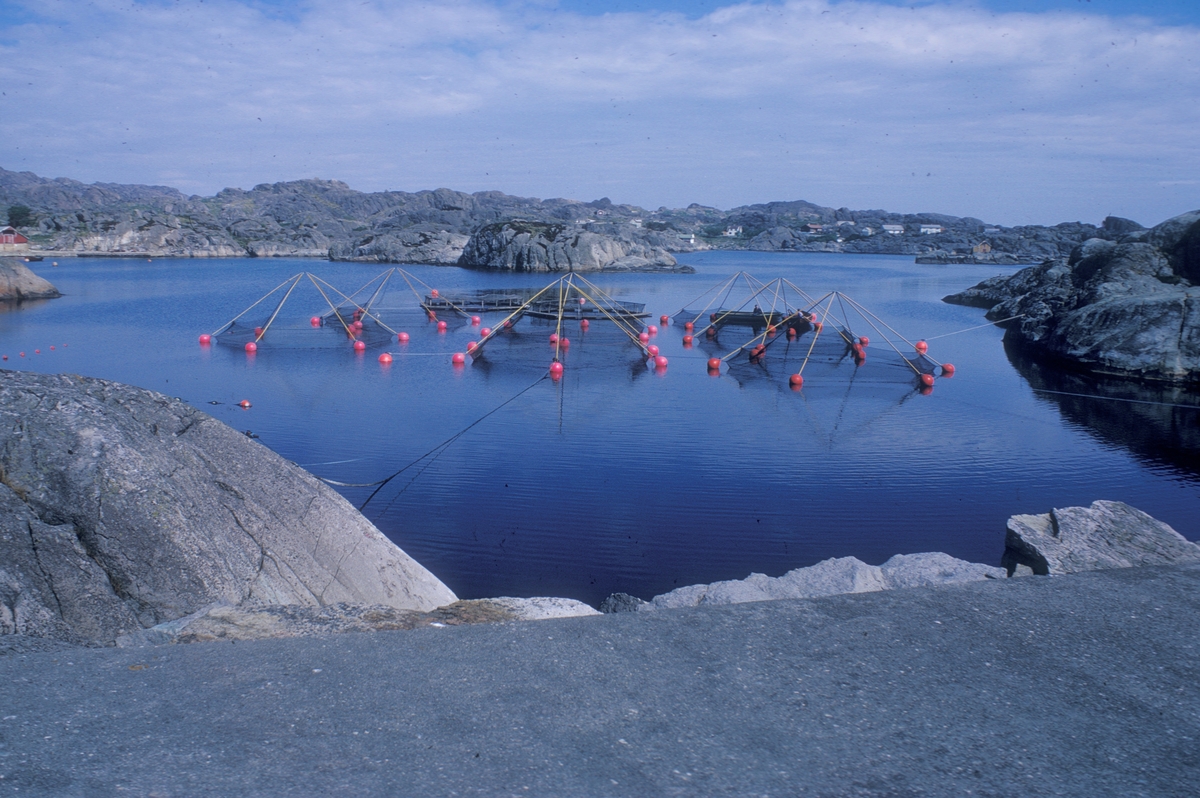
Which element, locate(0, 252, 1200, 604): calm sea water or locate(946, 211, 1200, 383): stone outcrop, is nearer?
locate(0, 252, 1200, 604): calm sea water

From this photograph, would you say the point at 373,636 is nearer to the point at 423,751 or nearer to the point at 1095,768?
the point at 423,751

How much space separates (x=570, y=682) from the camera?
4.59m

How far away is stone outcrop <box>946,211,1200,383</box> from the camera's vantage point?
89.9ft

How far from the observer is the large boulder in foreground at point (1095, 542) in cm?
752

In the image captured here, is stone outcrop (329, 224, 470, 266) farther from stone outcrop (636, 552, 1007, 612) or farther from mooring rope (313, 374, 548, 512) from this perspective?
stone outcrop (636, 552, 1007, 612)

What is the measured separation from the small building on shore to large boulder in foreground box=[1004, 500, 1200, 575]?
98.7 meters

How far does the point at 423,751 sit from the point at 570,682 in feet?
3.24

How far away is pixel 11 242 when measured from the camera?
269 feet

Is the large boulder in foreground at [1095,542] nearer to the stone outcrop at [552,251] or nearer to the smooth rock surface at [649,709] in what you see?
the smooth rock surface at [649,709]

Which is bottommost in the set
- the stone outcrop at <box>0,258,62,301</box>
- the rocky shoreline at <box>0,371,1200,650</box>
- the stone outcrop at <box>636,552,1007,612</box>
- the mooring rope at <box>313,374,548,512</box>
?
the mooring rope at <box>313,374,548,512</box>

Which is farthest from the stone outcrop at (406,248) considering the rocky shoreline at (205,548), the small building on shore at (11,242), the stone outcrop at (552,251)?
the rocky shoreline at (205,548)

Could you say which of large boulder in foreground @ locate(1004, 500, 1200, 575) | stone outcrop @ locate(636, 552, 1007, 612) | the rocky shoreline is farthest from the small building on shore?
large boulder in foreground @ locate(1004, 500, 1200, 575)

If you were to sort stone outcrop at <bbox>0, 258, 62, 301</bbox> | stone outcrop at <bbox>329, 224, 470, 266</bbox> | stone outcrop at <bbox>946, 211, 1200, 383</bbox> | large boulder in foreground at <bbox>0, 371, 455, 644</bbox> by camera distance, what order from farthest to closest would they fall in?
stone outcrop at <bbox>329, 224, 470, 266</bbox>, stone outcrop at <bbox>0, 258, 62, 301</bbox>, stone outcrop at <bbox>946, 211, 1200, 383</bbox>, large boulder in foreground at <bbox>0, 371, 455, 644</bbox>

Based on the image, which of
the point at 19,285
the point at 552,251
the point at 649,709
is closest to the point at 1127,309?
the point at 649,709
